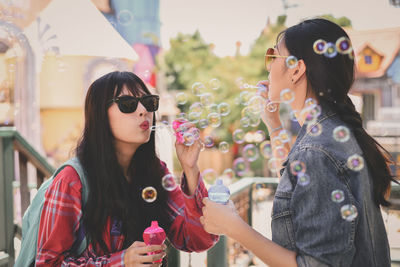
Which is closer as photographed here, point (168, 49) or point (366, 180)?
point (366, 180)

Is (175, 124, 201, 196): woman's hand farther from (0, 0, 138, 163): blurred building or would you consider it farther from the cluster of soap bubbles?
(0, 0, 138, 163): blurred building

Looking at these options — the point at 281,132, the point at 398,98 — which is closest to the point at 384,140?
the point at 398,98

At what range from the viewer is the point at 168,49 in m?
12.8

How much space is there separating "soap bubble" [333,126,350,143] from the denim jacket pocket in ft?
0.73

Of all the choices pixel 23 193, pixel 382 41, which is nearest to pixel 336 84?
pixel 23 193

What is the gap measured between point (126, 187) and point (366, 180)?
0.91 meters

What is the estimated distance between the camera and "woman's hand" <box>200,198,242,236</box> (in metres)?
1.22

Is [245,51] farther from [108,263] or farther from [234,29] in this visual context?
[108,263]

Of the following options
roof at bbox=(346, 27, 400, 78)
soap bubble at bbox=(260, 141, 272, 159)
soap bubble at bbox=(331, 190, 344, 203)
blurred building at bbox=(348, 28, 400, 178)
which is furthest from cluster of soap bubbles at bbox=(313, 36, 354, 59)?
blurred building at bbox=(348, 28, 400, 178)

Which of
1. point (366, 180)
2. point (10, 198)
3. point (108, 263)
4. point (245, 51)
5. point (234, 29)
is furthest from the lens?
point (245, 51)

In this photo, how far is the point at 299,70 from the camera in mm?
1245

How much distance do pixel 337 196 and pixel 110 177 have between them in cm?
85

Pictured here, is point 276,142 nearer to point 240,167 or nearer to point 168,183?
point 240,167

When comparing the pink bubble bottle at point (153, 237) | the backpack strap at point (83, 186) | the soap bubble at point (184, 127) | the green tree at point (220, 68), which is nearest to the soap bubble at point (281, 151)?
the soap bubble at point (184, 127)
